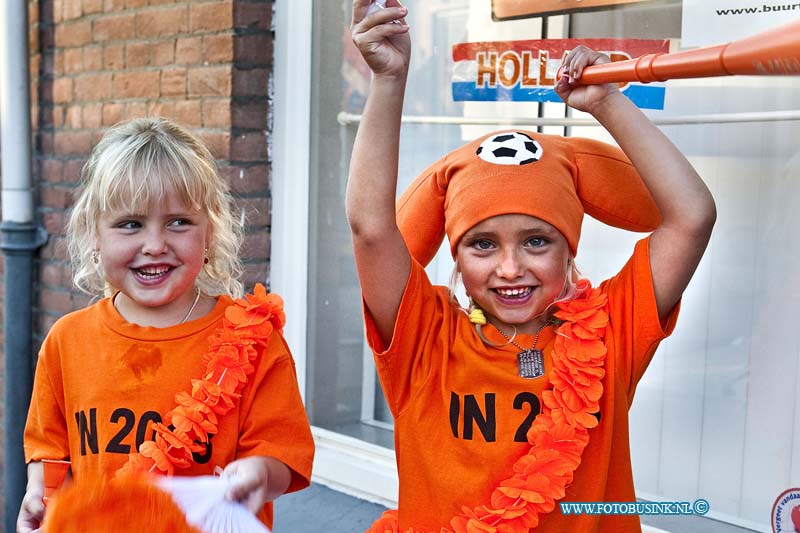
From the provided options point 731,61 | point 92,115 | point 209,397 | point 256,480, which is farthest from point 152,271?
point 92,115

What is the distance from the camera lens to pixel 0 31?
4.24 metres

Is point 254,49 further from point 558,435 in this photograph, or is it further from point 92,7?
point 558,435

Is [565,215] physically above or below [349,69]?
below

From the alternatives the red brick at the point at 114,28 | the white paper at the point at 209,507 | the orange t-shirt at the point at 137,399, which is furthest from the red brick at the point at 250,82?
the white paper at the point at 209,507

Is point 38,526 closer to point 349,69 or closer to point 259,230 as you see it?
point 259,230

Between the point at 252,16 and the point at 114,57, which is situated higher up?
the point at 252,16

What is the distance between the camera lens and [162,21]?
154 inches

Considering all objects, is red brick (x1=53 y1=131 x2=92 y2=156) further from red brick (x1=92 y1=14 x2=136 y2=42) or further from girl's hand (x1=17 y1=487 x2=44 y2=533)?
girl's hand (x1=17 y1=487 x2=44 y2=533)

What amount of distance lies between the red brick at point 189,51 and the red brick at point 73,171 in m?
0.74

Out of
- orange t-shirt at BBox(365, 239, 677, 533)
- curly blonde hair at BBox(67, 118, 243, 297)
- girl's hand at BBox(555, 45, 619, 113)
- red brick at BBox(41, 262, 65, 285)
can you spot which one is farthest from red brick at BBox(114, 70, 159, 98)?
girl's hand at BBox(555, 45, 619, 113)

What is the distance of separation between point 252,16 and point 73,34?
43.0 inches

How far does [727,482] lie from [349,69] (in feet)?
6.69

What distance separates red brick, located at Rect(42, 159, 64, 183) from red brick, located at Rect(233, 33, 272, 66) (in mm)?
1196

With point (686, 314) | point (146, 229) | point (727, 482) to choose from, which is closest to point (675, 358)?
point (686, 314)
